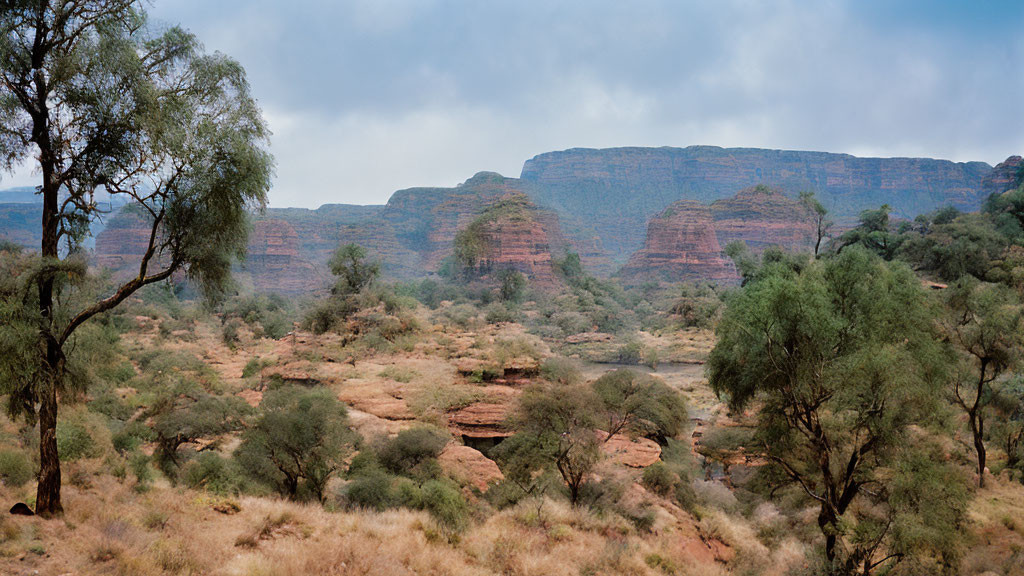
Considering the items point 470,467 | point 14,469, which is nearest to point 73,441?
point 14,469

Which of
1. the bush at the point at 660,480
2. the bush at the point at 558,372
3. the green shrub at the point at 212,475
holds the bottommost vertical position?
the bush at the point at 660,480

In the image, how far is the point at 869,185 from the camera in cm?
14512

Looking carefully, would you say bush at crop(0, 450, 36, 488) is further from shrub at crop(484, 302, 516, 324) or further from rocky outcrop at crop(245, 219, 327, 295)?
rocky outcrop at crop(245, 219, 327, 295)

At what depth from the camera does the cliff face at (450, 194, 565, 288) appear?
71375 millimetres

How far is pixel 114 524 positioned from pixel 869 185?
184m

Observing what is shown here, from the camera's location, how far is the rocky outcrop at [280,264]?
92.3 meters

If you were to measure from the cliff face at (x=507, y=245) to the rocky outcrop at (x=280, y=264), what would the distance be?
34.8 metres

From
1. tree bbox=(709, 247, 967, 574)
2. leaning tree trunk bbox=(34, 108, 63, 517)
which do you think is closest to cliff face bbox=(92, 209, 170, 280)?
leaning tree trunk bbox=(34, 108, 63, 517)

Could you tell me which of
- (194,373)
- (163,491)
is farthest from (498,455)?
(194,373)

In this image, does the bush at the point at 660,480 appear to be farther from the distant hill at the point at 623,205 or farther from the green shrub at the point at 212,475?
the distant hill at the point at 623,205

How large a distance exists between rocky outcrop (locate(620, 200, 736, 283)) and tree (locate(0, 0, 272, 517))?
297 feet

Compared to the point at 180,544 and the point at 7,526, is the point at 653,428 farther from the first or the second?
the point at 7,526

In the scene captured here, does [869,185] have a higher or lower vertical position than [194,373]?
higher

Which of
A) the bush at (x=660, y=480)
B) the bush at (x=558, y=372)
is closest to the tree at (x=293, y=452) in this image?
the bush at (x=660, y=480)
